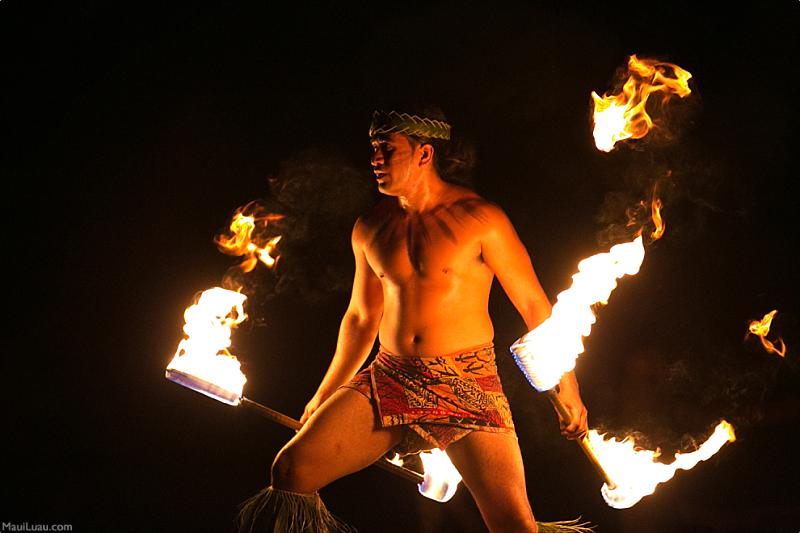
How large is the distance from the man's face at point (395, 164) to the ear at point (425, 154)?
34 millimetres

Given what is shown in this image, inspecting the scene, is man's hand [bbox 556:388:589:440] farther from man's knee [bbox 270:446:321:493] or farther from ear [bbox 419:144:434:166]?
ear [bbox 419:144:434:166]

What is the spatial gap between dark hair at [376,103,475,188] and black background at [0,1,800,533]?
22.6 inches

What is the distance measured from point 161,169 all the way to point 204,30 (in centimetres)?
71

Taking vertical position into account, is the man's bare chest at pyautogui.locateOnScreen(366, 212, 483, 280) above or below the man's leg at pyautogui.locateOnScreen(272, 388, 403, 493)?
above

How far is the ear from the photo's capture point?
388 cm

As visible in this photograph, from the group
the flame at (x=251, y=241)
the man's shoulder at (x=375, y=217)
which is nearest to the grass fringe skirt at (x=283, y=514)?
the man's shoulder at (x=375, y=217)

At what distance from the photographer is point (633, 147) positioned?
4.29 meters

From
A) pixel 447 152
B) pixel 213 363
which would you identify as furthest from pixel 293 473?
pixel 447 152

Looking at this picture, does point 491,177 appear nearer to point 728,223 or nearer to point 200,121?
point 728,223

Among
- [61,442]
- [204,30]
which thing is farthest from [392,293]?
[61,442]

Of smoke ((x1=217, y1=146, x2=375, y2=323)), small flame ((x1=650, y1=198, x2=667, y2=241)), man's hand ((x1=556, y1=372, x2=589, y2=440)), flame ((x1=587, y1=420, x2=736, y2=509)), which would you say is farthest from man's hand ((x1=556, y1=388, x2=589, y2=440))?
smoke ((x1=217, y1=146, x2=375, y2=323))

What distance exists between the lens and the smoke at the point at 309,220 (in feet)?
16.1

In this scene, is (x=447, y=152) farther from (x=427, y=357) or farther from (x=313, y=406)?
(x=313, y=406)

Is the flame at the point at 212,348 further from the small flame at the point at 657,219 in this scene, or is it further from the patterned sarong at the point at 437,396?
the small flame at the point at 657,219
